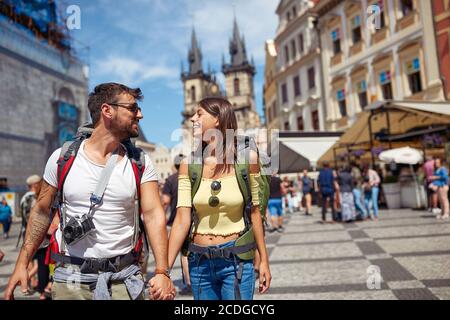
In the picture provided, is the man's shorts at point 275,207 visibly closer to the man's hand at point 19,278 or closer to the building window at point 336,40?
the man's hand at point 19,278

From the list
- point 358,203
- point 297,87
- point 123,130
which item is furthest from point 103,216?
point 297,87

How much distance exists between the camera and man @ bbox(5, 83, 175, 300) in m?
1.88

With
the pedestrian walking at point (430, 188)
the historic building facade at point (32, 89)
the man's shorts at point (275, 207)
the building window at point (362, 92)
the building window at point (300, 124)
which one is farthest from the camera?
the building window at point (300, 124)

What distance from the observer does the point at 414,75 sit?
1773 cm

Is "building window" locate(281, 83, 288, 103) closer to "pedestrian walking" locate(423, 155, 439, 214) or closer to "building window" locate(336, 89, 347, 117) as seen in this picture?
"building window" locate(336, 89, 347, 117)

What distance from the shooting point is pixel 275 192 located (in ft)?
29.8

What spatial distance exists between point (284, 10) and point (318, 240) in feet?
79.0

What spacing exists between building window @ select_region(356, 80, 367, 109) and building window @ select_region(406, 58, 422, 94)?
2.83m

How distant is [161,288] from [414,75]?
18.8 metres

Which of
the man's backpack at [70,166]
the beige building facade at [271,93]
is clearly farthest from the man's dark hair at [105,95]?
the beige building facade at [271,93]

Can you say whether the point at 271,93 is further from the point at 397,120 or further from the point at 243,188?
the point at 243,188

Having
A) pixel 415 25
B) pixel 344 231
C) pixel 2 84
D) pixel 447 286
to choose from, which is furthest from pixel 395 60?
pixel 2 84

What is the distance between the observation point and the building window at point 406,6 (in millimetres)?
16750

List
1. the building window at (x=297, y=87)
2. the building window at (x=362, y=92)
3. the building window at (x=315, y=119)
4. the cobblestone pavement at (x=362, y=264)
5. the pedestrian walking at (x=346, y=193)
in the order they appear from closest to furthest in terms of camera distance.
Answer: the cobblestone pavement at (x=362, y=264) < the pedestrian walking at (x=346, y=193) < the building window at (x=362, y=92) < the building window at (x=315, y=119) < the building window at (x=297, y=87)
